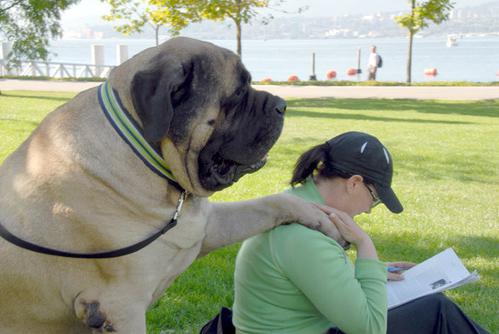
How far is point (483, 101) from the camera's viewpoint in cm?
2017

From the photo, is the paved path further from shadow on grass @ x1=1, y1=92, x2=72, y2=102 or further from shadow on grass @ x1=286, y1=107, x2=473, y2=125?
shadow on grass @ x1=286, y1=107, x2=473, y2=125

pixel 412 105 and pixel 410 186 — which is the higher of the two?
pixel 410 186

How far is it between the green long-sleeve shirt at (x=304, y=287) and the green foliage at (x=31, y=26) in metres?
12.5

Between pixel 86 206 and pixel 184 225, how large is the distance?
0.40 meters

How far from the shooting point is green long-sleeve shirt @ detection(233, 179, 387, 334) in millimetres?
2811

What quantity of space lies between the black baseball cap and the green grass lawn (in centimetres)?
152

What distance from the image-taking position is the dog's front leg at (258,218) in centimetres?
301

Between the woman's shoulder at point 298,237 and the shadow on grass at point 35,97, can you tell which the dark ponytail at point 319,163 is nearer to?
the woman's shoulder at point 298,237

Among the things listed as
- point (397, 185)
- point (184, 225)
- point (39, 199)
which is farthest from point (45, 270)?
point (397, 185)

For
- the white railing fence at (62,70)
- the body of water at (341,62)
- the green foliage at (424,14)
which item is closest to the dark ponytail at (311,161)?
the body of water at (341,62)

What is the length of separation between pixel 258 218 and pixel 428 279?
0.97 meters

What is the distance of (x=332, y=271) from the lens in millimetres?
2801

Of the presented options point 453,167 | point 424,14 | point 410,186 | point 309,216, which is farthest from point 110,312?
point 424,14

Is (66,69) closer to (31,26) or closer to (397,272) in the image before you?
(31,26)
